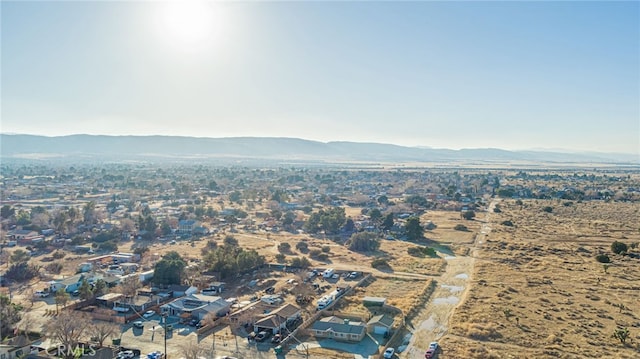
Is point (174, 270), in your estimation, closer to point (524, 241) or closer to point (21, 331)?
point (21, 331)

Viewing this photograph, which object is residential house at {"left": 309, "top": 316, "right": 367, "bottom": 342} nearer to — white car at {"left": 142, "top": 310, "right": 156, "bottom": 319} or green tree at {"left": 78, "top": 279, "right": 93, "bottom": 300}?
white car at {"left": 142, "top": 310, "right": 156, "bottom": 319}

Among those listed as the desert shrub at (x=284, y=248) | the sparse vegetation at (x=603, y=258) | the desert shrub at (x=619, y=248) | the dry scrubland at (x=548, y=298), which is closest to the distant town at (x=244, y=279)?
the desert shrub at (x=619, y=248)

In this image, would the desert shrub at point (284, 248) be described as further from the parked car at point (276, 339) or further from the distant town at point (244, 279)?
the parked car at point (276, 339)

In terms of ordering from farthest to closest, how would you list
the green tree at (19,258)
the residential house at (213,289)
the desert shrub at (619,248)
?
the desert shrub at (619,248), the green tree at (19,258), the residential house at (213,289)

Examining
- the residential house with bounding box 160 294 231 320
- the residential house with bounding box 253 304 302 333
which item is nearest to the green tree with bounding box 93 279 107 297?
the residential house with bounding box 160 294 231 320

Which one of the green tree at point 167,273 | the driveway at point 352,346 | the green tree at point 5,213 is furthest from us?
the green tree at point 5,213
